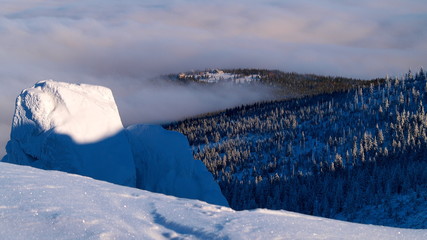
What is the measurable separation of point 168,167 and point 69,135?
867cm

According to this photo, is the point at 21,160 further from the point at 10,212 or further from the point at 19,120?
the point at 10,212

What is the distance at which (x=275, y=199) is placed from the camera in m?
135

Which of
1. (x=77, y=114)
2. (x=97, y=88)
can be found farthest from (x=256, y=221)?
(x=97, y=88)

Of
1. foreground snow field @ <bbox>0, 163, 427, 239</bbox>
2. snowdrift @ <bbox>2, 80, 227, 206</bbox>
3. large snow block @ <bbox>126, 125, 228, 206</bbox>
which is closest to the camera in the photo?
foreground snow field @ <bbox>0, 163, 427, 239</bbox>

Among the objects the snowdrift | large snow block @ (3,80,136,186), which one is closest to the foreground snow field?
large snow block @ (3,80,136,186)

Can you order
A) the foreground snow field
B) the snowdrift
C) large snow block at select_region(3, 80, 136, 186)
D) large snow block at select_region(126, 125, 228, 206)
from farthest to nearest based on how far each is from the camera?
large snow block at select_region(126, 125, 228, 206) < the snowdrift < large snow block at select_region(3, 80, 136, 186) < the foreground snow field

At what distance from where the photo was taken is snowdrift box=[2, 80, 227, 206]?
39750 millimetres

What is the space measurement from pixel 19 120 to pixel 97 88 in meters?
7.23

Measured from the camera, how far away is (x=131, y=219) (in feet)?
46.9

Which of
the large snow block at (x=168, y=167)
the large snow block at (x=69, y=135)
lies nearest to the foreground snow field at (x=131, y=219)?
the large snow block at (x=69, y=135)

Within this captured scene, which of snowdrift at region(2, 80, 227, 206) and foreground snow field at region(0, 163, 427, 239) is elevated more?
foreground snow field at region(0, 163, 427, 239)

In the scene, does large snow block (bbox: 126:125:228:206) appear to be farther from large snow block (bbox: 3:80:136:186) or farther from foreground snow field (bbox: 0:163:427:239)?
foreground snow field (bbox: 0:163:427:239)

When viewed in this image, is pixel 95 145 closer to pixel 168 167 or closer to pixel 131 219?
pixel 168 167

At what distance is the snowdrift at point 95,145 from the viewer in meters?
39.8
